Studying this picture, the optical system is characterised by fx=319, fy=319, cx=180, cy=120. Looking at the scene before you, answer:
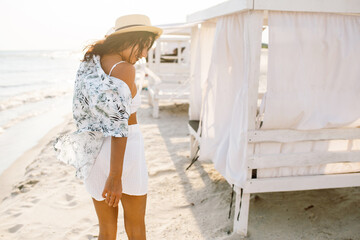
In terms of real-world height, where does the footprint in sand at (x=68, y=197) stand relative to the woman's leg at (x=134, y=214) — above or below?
below

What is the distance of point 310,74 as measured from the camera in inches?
110

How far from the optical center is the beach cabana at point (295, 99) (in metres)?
2.66

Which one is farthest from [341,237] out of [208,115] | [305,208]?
[208,115]

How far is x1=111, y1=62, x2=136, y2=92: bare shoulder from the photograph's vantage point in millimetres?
1548

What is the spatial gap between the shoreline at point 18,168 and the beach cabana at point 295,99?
10.4 feet

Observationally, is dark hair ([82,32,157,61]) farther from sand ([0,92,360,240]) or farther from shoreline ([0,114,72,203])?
shoreline ([0,114,72,203])

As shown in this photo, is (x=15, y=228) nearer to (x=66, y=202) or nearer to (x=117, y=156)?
(x=66, y=202)

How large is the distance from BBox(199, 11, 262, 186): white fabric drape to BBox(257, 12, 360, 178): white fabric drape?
0.60ft

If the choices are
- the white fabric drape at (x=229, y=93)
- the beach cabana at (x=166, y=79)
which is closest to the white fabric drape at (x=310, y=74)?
the white fabric drape at (x=229, y=93)

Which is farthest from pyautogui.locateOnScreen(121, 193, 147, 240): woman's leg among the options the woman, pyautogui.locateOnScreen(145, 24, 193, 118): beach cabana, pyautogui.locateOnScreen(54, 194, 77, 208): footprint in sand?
pyautogui.locateOnScreen(145, 24, 193, 118): beach cabana

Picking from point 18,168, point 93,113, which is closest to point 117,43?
point 93,113

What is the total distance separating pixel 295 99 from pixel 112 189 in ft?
6.16

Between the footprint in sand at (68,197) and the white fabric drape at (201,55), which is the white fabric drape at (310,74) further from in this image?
the footprint in sand at (68,197)

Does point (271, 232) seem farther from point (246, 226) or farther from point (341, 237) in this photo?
point (341, 237)
